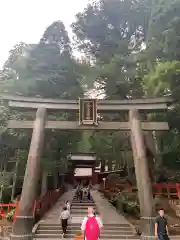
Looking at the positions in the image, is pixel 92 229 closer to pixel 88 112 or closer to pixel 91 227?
pixel 91 227

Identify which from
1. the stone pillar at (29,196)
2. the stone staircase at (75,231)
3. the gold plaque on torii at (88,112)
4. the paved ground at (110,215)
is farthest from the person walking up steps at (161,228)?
the gold plaque on torii at (88,112)

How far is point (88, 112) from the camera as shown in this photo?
508 inches

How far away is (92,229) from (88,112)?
7399 millimetres

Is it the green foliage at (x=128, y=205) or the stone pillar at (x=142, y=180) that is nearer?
the stone pillar at (x=142, y=180)

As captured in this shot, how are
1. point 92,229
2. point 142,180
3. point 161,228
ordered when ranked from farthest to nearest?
point 142,180 → point 161,228 → point 92,229

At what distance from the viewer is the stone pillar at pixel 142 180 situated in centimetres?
1019

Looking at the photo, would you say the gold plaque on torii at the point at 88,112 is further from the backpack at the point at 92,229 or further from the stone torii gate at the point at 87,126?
the backpack at the point at 92,229

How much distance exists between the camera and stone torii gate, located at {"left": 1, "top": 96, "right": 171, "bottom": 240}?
34.9 ft

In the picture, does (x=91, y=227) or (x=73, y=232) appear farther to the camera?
(x=73, y=232)

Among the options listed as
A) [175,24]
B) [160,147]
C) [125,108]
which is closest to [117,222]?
[125,108]

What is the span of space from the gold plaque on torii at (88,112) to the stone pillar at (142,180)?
72.3 inches

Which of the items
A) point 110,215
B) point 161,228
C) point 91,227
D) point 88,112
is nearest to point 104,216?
point 110,215

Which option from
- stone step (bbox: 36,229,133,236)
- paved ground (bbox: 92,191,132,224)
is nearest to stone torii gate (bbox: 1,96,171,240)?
stone step (bbox: 36,229,133,236)

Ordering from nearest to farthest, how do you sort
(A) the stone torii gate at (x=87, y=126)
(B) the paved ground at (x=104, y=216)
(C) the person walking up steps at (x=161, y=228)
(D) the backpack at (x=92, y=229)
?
(D) the backpack at (x=92, y=229) → (C) the person walking up steps at (x=161, y=228) → (A) the stone torii gate at (x=87, y=126) → (B) the paved ground at (x=104, y=216)
